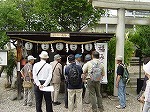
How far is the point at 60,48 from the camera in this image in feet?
38.5

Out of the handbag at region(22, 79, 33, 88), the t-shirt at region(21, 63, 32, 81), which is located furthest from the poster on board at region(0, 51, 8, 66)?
the handbag at region(22, 79, 33, 88)

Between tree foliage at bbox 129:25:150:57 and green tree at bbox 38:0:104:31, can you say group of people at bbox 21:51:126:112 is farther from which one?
tree foliage at bbox 129:25:150:57

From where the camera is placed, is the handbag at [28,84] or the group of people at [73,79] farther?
the handbag at [28,84]

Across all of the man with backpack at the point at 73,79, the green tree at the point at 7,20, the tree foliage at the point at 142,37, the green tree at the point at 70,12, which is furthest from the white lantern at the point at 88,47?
the tree foliage at the point at 142,37

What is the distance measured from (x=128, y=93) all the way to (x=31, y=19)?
870cm

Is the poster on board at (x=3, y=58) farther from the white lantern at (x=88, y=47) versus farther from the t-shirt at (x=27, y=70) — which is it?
the white lantern at (x=88, y=47)

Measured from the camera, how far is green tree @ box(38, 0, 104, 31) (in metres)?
16.4

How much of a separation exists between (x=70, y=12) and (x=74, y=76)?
951 cm

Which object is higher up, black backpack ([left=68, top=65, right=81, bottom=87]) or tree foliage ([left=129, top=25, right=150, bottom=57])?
tree foliage ([left=129, top=25, right=150, bottom=57])

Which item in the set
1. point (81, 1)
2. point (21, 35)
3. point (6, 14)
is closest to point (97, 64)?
point (21, 35)

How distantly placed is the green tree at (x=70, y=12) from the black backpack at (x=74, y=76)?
8.83 metres

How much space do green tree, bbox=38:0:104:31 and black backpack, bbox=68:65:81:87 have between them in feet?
29.0

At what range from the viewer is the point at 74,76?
7621 millimetres

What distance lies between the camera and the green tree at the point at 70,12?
53.7 feet
